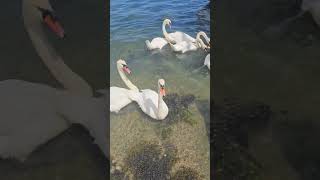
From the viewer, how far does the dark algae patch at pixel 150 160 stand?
3346 millimetres

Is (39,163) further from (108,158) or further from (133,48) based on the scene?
(133,48)

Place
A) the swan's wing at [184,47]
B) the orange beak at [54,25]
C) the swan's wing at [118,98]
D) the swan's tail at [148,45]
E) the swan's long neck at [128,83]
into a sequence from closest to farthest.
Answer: the orange beak at [54,25], the swan's wing at [118,98], the swan's long neck at [128,83], the swan's wing at [184,47], the swan's tail at [148,45]

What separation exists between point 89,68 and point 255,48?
4.76 feet

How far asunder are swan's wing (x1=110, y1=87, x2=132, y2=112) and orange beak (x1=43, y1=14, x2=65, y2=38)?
2.28 feet

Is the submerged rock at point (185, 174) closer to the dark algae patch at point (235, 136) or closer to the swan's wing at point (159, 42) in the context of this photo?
the dark algae patch at point (235, 136)

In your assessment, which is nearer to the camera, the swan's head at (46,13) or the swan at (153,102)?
the swan's head at (46,13)

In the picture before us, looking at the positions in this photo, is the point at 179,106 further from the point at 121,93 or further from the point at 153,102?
the point at 121,93

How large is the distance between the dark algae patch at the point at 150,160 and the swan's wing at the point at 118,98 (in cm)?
34

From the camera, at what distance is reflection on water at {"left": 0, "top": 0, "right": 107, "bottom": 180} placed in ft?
11.1

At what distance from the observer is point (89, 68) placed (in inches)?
173

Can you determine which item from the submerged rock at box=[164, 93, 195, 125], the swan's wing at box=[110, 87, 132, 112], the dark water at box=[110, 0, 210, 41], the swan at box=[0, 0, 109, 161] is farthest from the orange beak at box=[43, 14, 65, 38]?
the dark water at box=[110, 0, 210, 41]

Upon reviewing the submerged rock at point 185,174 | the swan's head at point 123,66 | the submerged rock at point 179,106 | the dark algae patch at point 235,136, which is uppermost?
the swan's head at point 123,66

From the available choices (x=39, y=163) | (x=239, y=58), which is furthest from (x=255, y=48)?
(x=39, y=163)

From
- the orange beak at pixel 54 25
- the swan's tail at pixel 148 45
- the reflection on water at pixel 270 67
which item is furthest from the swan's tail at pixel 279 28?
the orange beak at pixel 54 25
